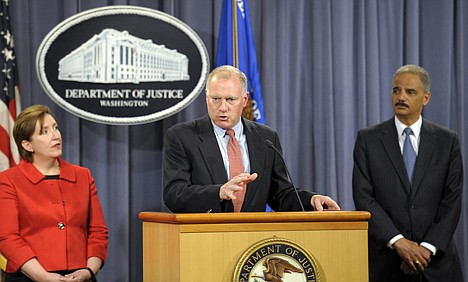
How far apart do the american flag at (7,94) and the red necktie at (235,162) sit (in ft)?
6.23

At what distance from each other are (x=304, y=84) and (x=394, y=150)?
1411mm

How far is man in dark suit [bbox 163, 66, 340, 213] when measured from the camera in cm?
340

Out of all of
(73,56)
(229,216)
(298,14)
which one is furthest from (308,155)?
(229,216)

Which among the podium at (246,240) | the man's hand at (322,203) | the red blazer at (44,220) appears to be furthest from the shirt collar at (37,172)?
the man's hand at (322,203)

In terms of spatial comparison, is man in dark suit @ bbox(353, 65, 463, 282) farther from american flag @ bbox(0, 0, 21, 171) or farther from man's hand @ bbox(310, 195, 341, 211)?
american flag @ bbox(0, 0, 21, 171)

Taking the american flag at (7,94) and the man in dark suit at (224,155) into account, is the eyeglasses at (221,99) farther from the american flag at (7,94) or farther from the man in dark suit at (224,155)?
the american flag at (7,94)

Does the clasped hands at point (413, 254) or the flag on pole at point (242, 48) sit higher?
the flag on pole at point (242, 48)

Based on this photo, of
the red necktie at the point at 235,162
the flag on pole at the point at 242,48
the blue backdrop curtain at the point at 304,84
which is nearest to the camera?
the red necktie at the point at 235,162

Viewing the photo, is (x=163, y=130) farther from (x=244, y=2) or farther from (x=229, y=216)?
(x=229, y=216)

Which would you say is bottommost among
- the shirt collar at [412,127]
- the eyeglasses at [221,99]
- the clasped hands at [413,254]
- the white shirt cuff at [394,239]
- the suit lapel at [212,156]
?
the clasped hands at [413,254]

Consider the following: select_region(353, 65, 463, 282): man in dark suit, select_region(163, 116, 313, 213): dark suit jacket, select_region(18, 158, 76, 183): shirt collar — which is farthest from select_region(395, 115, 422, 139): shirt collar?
select_region(18, 158, 76, 183): shirt collar

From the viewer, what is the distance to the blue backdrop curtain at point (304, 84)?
5203mm

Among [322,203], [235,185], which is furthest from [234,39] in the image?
[235,185]

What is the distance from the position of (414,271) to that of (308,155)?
1.65 m
